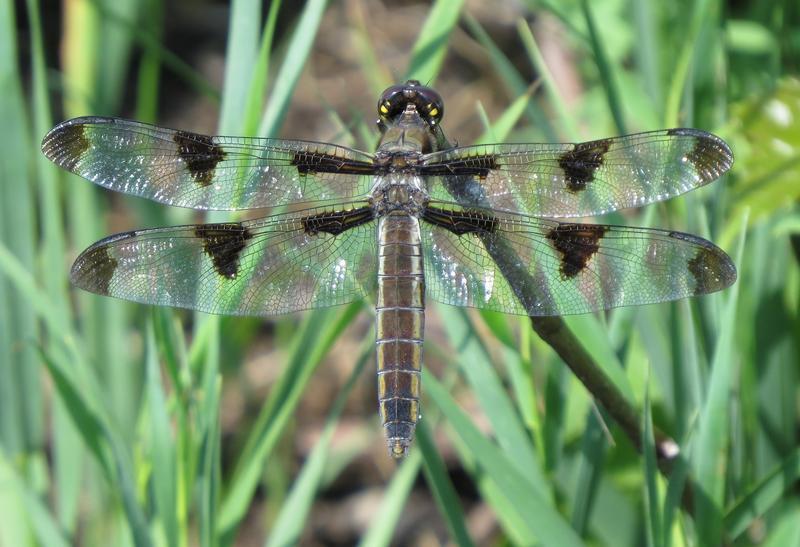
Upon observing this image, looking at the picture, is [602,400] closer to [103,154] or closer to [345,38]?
[103,154]

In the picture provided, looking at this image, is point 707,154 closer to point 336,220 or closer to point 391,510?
point 336,220

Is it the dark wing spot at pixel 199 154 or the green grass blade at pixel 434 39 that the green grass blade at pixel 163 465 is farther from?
the green grass blade at pixel 434 39

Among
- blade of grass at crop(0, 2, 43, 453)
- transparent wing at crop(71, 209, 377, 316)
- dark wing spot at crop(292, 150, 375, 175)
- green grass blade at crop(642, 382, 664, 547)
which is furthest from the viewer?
blade of grass at crop(0, 2, 43, 453)

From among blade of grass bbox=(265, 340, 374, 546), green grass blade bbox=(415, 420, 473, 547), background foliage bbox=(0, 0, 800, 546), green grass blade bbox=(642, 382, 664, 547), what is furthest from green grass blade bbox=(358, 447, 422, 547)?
green grass blade bbox=(642, 382, 664, 547)

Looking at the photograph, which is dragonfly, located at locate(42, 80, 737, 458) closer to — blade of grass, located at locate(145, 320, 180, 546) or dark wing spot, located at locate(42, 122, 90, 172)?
dark wing spot, located at locate(42, 122, 90, 172)

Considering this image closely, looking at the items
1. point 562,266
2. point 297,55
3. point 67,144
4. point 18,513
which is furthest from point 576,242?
point 18,513

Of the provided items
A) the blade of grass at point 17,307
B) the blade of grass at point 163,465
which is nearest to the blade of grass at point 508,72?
the blade of grass at point 163,465

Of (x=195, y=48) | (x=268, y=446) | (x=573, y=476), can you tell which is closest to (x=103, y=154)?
(x=268, y=446)
